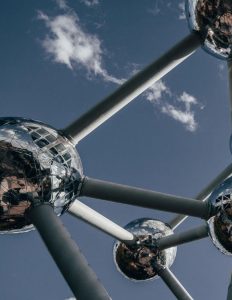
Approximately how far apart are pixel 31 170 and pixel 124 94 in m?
1.45

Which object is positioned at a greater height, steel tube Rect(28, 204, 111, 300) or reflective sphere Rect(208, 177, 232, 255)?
steel tube Rect(28, 204, 111, 300)

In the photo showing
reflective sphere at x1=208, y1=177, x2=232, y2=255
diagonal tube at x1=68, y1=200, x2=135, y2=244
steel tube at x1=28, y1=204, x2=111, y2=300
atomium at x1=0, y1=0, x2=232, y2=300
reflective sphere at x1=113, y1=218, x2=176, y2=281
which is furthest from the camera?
reflective sphere at x1=113, y1=218, x2=176, y2=281

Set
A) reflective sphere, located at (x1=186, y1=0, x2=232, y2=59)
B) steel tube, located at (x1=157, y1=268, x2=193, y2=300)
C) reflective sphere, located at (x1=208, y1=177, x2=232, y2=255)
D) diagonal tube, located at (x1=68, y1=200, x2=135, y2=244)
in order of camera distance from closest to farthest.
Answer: diagonal tube, located at (x1=68, y1=200, x2=135, y2=244) → reflective sphere, located at (x1=186, y1=0, x2=232, y2=59) → reflective sphere, located at (x1=208, y1=177, x2=232, y2=255) → steel tube, located at (x1=157, y1=268, x2=193, y2=300)

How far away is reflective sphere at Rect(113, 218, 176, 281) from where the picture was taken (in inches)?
304

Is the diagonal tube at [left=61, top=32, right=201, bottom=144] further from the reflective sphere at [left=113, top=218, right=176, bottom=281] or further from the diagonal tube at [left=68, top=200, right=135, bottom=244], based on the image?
the reflective sphere at [left=113, top=218, right=176, bottom=281]

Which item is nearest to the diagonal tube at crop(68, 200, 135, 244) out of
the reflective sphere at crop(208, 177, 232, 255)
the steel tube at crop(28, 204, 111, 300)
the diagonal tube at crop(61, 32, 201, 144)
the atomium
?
the atomium

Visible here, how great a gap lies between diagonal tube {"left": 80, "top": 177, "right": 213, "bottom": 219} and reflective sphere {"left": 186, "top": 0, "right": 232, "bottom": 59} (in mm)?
2036

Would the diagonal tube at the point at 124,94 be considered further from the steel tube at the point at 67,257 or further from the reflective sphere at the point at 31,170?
the steel tube at the point at 67,257

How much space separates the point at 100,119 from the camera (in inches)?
194

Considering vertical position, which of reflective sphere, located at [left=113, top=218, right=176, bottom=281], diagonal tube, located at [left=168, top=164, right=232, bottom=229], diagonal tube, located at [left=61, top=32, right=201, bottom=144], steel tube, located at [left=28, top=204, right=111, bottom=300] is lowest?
reflective sphere, located at [left=113, top=218, right=176, bottom=281]

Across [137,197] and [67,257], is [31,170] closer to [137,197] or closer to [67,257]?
[67,257]

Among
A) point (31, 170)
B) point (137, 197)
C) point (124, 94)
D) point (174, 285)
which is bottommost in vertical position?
point (174, 285)

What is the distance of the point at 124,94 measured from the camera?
16.5 feet

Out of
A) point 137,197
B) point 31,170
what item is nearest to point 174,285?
point 137,197
